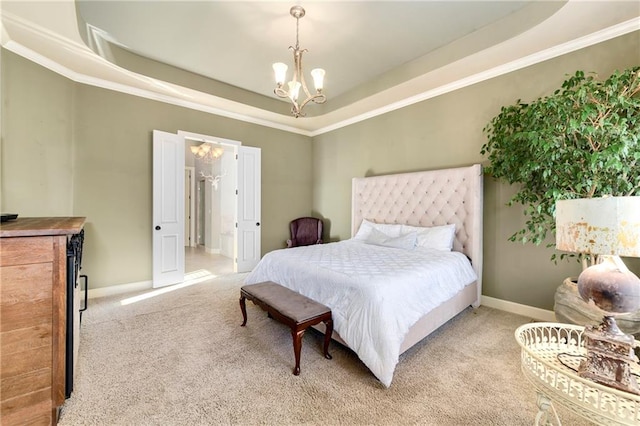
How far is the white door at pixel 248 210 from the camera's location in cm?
474

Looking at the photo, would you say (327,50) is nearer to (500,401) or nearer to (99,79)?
(99,79)

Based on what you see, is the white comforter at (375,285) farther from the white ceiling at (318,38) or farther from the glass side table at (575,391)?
the white ceiling at (318,38)

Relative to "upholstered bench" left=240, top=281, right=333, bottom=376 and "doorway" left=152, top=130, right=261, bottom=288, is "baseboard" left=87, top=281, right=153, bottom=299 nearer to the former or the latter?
"doorway" left=152, top=130, right=261, bottom=288

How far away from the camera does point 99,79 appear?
341cm

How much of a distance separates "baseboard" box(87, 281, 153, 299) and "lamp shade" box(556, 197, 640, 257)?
466 centimetres

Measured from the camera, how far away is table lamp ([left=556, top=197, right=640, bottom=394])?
3.38 feet

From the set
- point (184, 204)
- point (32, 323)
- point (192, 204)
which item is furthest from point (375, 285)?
point (192, 204)

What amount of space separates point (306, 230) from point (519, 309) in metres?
3.57

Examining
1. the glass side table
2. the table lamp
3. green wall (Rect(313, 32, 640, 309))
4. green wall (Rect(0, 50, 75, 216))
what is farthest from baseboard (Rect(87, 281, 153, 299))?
the table lamp

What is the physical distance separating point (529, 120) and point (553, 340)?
1867 millimetres

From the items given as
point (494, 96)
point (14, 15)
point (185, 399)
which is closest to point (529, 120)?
Result: point (494, 96)

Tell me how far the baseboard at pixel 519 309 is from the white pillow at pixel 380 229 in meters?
1.31

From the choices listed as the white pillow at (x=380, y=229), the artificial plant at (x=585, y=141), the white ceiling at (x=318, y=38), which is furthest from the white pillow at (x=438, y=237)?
the white ceiling at (x=318, y=38)

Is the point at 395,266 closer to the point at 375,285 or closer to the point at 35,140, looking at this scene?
the point at 375,285
